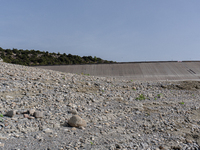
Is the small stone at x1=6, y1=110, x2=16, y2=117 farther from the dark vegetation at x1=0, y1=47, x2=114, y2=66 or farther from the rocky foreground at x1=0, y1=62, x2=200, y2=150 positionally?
the dark vegetation at x1=0, y1=47, x2=114, y2=66

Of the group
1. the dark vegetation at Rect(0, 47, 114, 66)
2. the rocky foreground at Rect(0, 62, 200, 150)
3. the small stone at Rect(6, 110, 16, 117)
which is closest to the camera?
the rocky foreground at Rect(0, 62, 200, 150)

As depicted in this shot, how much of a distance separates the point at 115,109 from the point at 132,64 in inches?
872

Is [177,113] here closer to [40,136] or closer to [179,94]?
[179,94]

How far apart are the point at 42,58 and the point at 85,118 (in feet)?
151

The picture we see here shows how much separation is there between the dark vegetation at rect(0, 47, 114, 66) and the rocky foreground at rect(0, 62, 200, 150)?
39107 mm

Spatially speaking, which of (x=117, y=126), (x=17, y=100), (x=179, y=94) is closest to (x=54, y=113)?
(x=17, y=100)

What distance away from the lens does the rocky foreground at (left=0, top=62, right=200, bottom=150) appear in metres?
5.22

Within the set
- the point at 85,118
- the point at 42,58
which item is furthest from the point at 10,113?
the point at 42,58

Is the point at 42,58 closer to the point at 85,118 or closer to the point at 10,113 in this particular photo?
the point at 85,118

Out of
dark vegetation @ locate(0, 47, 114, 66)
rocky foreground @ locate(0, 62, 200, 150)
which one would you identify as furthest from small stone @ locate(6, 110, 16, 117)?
dark vegetation @ locate(0, 47, 114, 66)

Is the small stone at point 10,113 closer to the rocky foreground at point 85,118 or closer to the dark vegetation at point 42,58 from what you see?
the rocky foreground at point 85,118

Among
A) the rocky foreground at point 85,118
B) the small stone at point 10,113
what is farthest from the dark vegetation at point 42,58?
the small stone at point 10,113

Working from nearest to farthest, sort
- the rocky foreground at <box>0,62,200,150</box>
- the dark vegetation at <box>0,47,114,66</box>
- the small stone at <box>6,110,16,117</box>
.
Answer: the rocky foreground at <box>0,62,200,150</box>, the small stone at <box>6,110,16,117</box>, the dark vegetation at <box>0,47,114,66</box>

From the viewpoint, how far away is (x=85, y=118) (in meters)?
7.04
